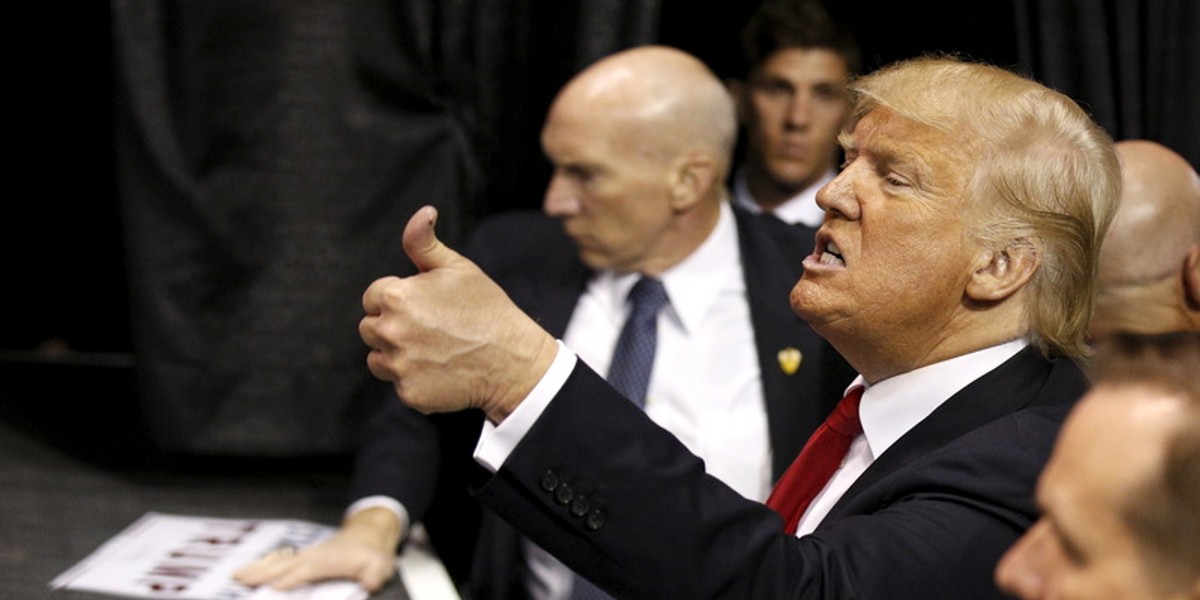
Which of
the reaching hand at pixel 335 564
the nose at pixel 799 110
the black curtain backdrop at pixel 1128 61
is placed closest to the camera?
the reaching hand at pixel 335 564

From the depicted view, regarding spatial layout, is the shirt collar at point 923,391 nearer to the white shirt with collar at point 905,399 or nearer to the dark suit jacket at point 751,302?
the white shirt with collar at point 905,399

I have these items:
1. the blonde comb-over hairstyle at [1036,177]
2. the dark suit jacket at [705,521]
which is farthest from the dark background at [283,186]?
the dark suit jacket at [705,521]

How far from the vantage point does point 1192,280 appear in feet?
5.32

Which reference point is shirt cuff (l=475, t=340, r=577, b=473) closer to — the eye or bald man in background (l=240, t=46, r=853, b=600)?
bald man in background (l=240, t=46, r=853, b=600)

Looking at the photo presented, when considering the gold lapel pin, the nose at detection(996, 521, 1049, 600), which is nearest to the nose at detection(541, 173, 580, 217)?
the gold lapel pin

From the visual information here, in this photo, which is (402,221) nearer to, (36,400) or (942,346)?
(36,400)

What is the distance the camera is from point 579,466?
3.37 ft

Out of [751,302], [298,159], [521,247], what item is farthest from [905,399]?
[298,159]

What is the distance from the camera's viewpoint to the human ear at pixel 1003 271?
1.21 metres

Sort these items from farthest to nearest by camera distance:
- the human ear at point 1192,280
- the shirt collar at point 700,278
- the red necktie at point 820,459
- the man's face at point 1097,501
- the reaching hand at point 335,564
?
the shirt collar at point 700,278
the reaching hand at point 335,564
the human ear at point 1192,280
the red necktie at point 820,459
the man's face at point 1097,501

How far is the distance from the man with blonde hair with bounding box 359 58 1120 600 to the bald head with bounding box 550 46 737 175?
2.87ft

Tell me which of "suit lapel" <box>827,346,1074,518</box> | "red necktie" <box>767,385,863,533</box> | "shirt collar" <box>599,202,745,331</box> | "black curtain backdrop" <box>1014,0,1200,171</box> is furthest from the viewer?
"shirt collar" <box>599,202,745,331</box>

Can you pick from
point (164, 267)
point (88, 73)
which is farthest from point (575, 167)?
point (88, 73)

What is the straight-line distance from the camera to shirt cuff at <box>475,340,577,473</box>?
3.37ft
